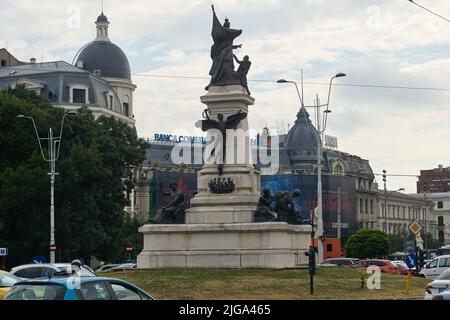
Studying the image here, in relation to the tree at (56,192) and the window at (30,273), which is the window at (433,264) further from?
the window at (30,273)

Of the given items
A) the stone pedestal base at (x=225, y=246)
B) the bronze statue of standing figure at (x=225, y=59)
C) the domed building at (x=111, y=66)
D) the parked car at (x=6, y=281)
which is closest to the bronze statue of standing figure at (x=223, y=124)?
the bronze statue of standing figure at (x=225, y=59)

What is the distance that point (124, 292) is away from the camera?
16781 millimetres

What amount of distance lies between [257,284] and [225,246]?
250 inches

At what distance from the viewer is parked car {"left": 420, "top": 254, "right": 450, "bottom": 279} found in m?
48.3

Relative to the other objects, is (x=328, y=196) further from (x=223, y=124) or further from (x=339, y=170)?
(x=223, y=124)

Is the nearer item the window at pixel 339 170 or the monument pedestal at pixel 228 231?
the monument pedestal at pixel 228 231

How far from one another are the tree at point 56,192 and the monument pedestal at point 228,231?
18.7 m

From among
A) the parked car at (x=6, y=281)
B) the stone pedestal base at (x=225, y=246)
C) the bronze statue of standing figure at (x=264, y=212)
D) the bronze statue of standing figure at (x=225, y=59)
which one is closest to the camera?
the parked car at (x=6, y=281)

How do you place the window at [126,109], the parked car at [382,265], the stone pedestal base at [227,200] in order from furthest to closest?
the window at [126,109] → the parked car at [382,265] → the stone pedestal base at [227,200]

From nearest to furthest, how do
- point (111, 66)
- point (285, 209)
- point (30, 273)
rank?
point (30, 273) → point (285, 209) → point (111, 66)

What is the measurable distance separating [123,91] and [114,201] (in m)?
57.7

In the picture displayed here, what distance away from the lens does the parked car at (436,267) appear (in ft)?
159

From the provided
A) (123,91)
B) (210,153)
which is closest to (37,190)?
(210,153)

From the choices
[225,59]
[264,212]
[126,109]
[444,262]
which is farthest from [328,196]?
[264,212]
